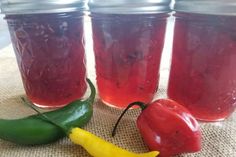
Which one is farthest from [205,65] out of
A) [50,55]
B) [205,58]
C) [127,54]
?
[50,55]

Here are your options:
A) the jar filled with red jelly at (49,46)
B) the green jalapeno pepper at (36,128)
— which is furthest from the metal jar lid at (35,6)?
the green jalapeno pepper at (36,128)

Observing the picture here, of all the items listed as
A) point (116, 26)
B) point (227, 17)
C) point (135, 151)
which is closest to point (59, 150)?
point (135, 151)

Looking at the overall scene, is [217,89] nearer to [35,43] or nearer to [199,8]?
[199,8]

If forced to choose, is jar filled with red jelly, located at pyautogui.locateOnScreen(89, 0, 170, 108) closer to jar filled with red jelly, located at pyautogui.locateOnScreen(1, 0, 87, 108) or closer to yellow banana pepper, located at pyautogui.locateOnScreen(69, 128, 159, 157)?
jar filled with red jelly, located at pyautogui.locateOnScreen(1, 0, 87, 108)

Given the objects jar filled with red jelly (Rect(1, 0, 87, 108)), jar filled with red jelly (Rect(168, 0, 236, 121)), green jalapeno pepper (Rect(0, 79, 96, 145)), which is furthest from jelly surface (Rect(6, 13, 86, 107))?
jar filled with red jelly (Rect(168, 0, 236, 121))

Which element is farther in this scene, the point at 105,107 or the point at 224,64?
the point at 105,107

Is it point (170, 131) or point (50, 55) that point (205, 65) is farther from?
point (50, 55)
